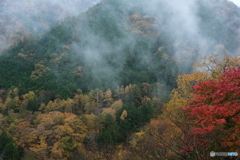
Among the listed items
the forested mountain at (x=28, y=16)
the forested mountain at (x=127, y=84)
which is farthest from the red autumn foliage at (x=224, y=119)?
the forested mountain at (x=28, y=16)

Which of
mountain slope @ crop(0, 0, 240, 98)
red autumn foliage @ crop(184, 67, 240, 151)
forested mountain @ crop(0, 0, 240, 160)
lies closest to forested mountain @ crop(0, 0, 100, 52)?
forested mountain @ crop(0, 0, 240, 160)

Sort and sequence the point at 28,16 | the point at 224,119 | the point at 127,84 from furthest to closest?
the point at 28,16, the point at 127,84, the point at 224,119

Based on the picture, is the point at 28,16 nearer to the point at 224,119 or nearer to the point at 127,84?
the point at 127,84

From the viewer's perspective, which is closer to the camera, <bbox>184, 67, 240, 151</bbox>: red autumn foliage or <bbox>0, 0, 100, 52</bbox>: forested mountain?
<bbox>184, 67, 240, 151</bbox>: red autumn foliage

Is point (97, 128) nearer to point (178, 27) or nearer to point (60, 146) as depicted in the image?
point (60, 146)

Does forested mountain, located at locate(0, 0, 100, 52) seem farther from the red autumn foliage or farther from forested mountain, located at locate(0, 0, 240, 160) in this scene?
the red autumn foliage

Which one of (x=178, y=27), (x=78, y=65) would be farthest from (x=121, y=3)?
(x=78, y=65)

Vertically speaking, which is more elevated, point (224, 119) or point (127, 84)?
point (127, 84)

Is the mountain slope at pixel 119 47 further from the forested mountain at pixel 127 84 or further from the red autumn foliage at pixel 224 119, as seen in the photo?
the red autumn foliage at pixel 224 119

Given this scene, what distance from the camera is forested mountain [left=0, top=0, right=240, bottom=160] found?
7.24 metres

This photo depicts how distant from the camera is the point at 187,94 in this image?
52.4ft

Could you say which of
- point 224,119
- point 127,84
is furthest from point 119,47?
point 224,119

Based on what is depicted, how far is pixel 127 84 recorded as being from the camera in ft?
192

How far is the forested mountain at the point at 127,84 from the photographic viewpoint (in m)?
7.24
